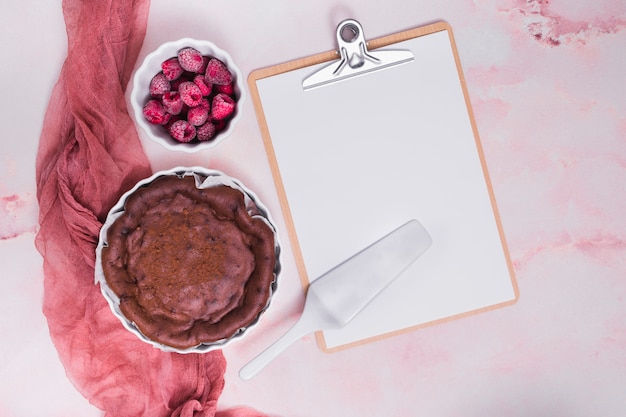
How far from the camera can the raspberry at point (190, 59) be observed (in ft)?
2.99

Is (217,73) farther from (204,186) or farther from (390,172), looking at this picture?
(390,172)

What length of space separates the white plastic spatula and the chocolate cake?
0.09 m

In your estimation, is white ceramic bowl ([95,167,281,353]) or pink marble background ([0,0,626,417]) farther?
pink marble background ([0,0,626,417])

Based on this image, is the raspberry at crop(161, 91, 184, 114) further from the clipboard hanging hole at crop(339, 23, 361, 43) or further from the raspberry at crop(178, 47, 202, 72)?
the clipboard hanging hole at crop(339, 23, 361, 43)

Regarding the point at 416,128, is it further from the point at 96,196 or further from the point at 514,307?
the point at 96,196

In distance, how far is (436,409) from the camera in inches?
41.3

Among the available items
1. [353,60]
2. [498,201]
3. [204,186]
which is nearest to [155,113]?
[204,186]

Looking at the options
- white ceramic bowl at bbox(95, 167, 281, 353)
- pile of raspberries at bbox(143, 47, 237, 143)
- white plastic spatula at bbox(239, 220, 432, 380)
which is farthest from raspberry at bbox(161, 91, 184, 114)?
white plastic spatula at bbox(239, 220, 432, 380)

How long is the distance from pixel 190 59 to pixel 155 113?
0.11 m

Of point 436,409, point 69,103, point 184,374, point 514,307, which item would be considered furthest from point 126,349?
point 514,307

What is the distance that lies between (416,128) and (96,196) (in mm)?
595

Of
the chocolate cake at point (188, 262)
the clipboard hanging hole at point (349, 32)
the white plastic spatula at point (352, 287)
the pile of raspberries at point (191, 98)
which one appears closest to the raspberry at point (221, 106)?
the pile of raspberries at point (191, 98)

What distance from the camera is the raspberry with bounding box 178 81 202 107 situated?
894 millimetres

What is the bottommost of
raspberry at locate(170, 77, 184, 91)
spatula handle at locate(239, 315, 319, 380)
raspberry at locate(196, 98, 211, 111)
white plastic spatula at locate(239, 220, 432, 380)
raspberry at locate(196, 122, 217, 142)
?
spatula handle at locate(239, 315, 319, 380)
